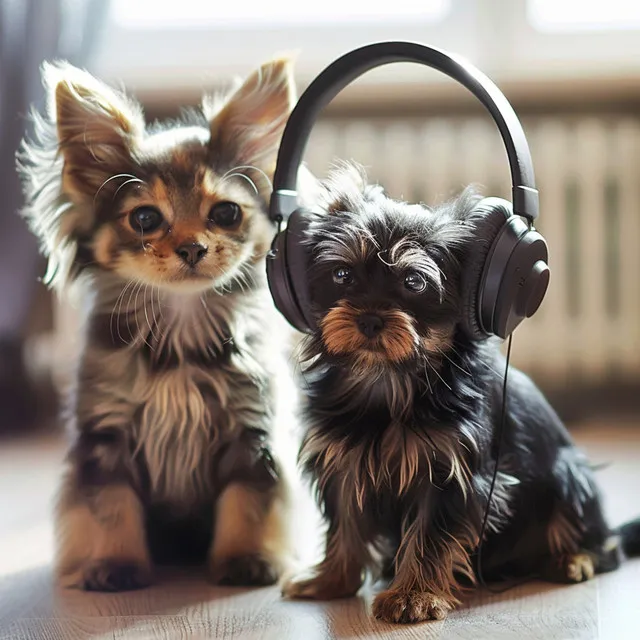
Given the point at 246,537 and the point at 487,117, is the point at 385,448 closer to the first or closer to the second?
the point at 246,537

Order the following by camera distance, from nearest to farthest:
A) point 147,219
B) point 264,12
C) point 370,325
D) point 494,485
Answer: point 370,325 → point 494,485 → point 147,219 → point 264,12

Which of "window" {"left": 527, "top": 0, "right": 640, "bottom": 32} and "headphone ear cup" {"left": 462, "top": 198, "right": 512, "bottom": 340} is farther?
"window" {"left": 527, "top": 0, "right": 640, "bottom": 32}

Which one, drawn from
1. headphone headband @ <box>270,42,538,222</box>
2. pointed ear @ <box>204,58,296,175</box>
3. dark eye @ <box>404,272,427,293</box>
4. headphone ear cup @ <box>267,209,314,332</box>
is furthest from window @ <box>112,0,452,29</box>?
dark eye @ <box>404,272,427,293</box>

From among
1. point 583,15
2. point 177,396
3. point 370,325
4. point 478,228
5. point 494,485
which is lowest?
point 494,485

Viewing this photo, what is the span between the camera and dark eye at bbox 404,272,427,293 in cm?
116

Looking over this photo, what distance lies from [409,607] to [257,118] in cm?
74

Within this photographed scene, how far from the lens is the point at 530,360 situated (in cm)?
307

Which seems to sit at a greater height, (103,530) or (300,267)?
(300,267)

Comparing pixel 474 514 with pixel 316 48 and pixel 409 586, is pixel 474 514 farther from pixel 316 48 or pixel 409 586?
pixel 316 48

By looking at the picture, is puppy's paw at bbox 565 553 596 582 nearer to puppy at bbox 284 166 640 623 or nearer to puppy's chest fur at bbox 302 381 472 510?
puppy at bbox 284 166 640 623

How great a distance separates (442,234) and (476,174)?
6.25 ft

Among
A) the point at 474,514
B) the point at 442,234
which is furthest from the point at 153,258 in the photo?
the point at 474,514

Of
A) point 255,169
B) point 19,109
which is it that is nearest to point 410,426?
point 255,169

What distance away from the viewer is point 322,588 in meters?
1.31
